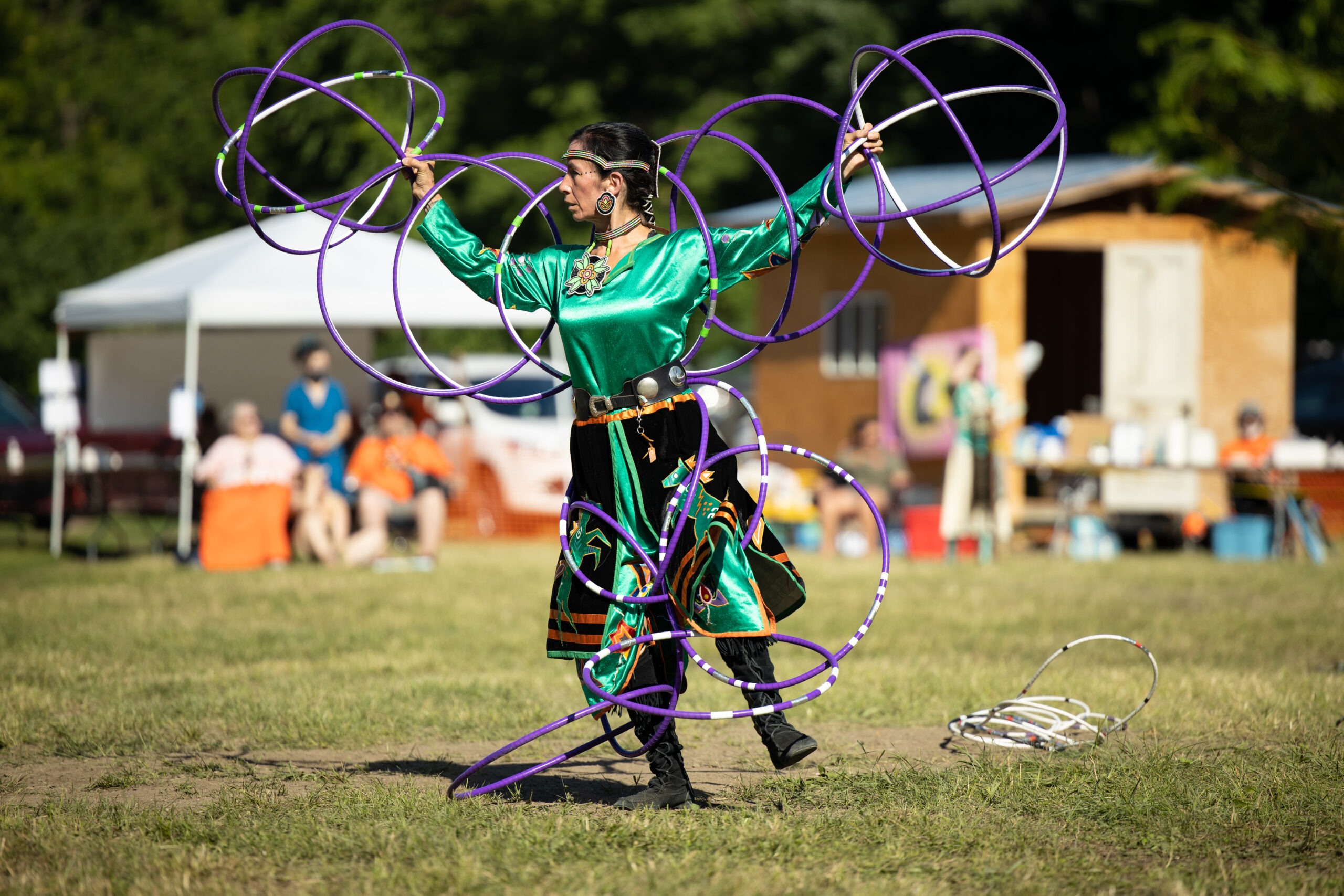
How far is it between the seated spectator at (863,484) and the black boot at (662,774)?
818 cm

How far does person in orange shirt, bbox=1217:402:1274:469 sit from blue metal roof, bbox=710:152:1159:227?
2433 millimetres

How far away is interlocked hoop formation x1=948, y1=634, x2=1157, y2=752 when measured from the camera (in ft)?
17.1

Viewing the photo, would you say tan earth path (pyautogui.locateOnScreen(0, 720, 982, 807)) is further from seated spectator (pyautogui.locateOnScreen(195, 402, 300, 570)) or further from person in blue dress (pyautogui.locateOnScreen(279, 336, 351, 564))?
person in blue dress (pyautogui.locateOnScreen(279, 336, 351, 564))

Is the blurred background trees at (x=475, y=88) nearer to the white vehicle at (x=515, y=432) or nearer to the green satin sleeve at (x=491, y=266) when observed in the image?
the white vehicle at (x=515, y=432)

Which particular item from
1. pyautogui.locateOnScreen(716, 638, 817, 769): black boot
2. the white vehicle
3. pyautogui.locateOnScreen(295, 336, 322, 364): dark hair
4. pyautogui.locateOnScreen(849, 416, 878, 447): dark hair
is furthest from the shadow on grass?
the white vehicle

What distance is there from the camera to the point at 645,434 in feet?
14.1

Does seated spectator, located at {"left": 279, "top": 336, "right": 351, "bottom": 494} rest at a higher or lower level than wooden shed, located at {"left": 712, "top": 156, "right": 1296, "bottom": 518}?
lower

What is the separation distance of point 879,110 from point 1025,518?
1283 cm

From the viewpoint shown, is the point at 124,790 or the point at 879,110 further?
the point at 879,110

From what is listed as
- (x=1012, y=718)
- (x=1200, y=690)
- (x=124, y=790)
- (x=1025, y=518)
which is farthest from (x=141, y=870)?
(x=1025, y=518)

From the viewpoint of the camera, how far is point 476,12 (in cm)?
3097

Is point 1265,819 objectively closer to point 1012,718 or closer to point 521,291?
point 1012,718

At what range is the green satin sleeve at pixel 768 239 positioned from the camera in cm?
429

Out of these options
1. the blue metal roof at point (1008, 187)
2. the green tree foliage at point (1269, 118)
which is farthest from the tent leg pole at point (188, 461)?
the green tree foliage at point (1269, 118)
